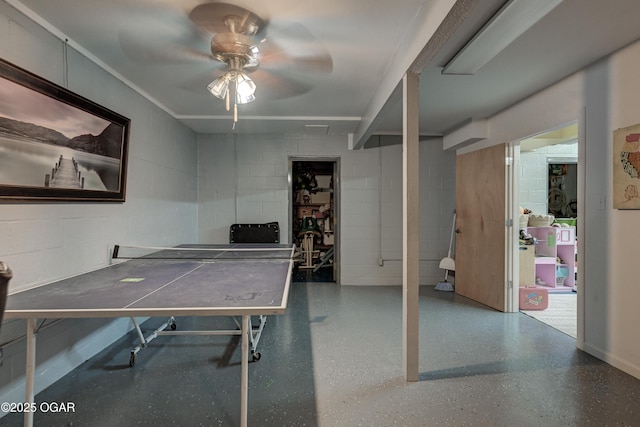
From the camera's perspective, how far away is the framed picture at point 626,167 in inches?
83.7

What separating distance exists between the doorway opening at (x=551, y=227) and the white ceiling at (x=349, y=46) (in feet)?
4.33

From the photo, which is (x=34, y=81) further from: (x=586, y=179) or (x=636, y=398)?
(x=636, y=398)

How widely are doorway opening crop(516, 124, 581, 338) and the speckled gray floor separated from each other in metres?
0.66

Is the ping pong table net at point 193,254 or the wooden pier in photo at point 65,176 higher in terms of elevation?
the wooden pier in photo at point 65,176

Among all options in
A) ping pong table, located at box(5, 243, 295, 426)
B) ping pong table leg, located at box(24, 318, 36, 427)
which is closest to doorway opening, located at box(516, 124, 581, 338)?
ping pong table, located at box(5, 243, 295, 426)

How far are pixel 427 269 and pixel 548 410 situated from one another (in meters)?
3.04

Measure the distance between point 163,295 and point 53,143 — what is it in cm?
124

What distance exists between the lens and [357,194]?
481 centimetres

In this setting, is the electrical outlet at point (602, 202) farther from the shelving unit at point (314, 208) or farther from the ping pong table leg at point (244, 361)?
the shelving unit at point (314, 208)

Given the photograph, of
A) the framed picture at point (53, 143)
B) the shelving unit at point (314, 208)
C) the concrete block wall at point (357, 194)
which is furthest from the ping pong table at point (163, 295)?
the shelving unit at point (314, 208)

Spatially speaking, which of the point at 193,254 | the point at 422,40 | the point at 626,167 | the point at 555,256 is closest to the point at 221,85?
the point at 422,40

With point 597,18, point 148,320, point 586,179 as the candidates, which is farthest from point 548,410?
point 148,320

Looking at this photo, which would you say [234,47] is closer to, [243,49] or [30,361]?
[243,49]

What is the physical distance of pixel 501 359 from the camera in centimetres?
242
